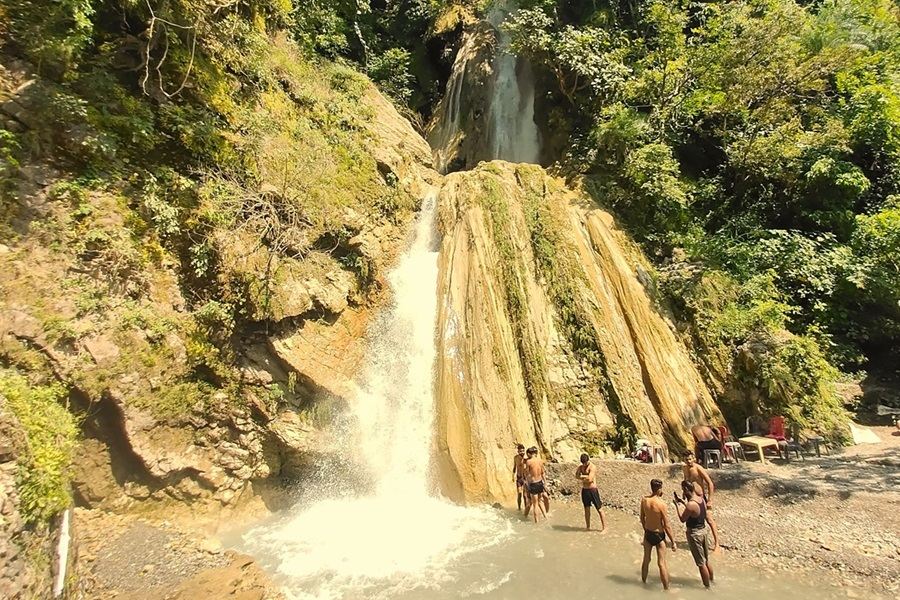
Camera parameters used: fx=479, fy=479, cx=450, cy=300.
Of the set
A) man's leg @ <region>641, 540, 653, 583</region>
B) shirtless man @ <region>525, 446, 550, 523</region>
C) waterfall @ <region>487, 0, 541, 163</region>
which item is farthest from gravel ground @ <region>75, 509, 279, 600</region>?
waterfall @ <region>487, 0, 541, 163</region>

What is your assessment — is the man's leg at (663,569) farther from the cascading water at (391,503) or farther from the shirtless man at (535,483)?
the shirtless man at (535,483)

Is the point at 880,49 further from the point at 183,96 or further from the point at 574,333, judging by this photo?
the point at 183,96

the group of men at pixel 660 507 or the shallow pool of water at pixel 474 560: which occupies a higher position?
the group of men at pixel 660 507

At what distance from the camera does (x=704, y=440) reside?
11.3 meters

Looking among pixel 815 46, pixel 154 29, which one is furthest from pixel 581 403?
pixel 815 46

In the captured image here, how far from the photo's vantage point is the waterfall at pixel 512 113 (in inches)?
960

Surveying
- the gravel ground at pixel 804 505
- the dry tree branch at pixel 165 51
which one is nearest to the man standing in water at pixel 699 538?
the gravel ground at pixel 804 505

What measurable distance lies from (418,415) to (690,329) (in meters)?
8.57

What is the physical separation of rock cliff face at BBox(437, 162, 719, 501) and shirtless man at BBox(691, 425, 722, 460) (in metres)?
1.15

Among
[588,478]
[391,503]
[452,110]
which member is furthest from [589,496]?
[452,110]

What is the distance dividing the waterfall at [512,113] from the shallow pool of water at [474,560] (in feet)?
59.9

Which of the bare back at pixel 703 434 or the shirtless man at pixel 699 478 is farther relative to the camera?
the bare back at pixel 703 434

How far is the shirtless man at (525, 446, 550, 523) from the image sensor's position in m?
10.3

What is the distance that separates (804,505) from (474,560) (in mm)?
6132
